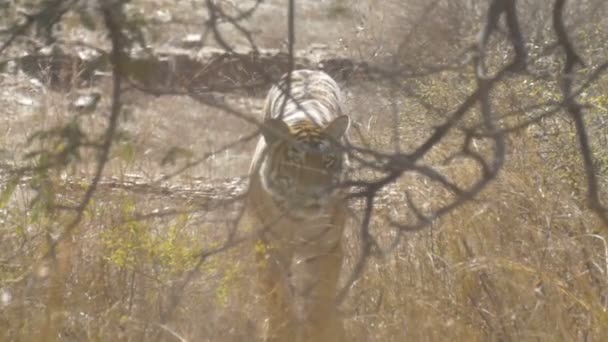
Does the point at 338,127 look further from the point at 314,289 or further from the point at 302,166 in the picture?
the point at 314,289

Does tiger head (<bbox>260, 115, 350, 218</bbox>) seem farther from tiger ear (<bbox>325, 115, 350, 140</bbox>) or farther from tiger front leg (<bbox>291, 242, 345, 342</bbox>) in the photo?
tiger front leg (<bbox>291, 242, 345, 342</bbox>)

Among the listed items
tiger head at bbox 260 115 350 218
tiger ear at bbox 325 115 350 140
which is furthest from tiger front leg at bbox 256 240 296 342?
tiger ear at bbox 325 115 350 140

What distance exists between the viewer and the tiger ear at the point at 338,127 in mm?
3848

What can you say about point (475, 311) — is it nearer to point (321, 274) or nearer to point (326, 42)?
point (321, 274)

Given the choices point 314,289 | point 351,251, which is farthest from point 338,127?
point 314,289

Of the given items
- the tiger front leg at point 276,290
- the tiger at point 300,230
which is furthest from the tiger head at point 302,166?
the tiger front leg at point 276,290

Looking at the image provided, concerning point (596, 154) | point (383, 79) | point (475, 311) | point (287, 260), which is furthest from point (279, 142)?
point (383, 79)

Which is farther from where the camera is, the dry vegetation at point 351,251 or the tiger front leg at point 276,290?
the tiger front leg at point 276,290

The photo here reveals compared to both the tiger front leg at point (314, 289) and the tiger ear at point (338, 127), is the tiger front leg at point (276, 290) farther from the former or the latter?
the tiger ear at point (338, 127)

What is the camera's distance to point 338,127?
3.89 metres

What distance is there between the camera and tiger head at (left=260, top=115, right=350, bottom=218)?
3594mm

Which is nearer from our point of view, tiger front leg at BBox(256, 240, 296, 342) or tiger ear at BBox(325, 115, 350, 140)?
tiger front leg at BBox(256, 240, 296, 342)

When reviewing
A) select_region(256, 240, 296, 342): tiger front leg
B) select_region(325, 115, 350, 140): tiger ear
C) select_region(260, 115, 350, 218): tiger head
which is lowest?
select_region(256, 240, 296, 342): tiger front leg

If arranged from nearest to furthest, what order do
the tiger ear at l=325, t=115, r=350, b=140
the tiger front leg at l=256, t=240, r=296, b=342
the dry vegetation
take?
the dry vegetation, the tiger front leg at l=256, t=240, r=296, b=342, the tiger ear at l=325, t=115, r=350, b=140
